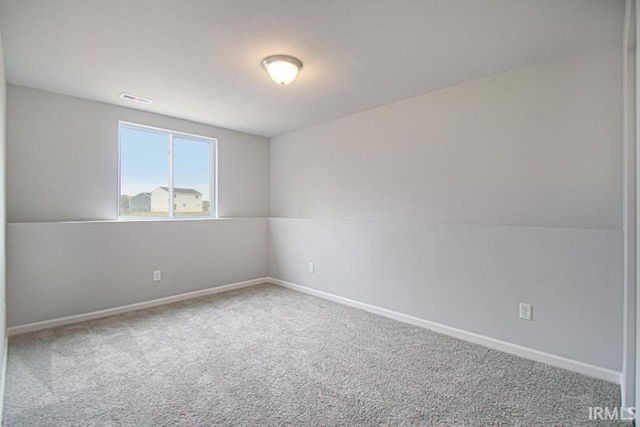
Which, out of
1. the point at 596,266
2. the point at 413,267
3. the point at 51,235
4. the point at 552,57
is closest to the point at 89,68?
the point at 51,235

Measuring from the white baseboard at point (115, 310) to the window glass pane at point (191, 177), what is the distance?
3.72 feet

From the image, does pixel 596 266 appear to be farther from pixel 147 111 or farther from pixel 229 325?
pixel 147 111

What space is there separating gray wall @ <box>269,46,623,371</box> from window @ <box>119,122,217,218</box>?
1875mm

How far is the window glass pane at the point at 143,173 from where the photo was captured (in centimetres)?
388

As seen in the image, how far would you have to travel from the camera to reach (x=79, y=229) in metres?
3.31

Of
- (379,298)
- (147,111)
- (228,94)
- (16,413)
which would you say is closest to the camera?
(16,413)

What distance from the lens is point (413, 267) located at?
3.29m

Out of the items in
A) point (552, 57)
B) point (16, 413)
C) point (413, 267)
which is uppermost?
point (552, 57)

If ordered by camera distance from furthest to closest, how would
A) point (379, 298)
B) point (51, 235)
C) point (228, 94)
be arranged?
1. point (379, 298)
2. point (228, 94)
3. point (51, 235)

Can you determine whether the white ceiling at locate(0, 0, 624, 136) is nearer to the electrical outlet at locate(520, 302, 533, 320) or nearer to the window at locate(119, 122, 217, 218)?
the window at locate(119, 122, 217, 218)

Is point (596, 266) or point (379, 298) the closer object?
point (596, 266)

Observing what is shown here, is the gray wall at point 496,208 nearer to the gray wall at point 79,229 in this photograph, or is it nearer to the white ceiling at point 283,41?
the white ceiling at point 283,41

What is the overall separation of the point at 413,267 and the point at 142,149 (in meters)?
3.63

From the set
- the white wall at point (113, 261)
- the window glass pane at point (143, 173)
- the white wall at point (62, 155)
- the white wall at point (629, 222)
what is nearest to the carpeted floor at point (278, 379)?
the white wall at point (629, 222)
